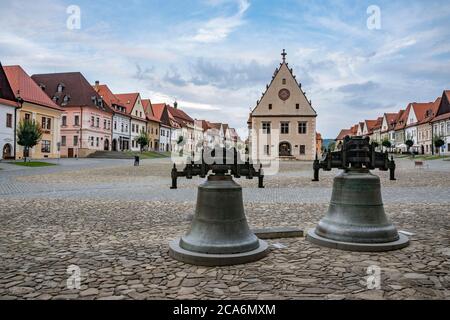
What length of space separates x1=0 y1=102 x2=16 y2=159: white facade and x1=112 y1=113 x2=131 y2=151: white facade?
22419 mm

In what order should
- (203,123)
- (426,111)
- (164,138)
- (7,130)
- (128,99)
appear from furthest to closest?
1. (203,123)
2. (164,138)
3. (426,111)
4. (128,99)
5. (7,130)

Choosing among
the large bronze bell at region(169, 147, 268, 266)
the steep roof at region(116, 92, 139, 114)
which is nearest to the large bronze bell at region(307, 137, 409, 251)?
the large bronze bell at region(169, 147, 268, 266)

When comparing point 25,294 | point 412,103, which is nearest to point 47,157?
point 25,294

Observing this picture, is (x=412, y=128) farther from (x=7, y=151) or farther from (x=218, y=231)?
(x=218, y=231)

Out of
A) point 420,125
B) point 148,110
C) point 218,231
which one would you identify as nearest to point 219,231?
point 218,231

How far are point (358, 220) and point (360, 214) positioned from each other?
0.10 metres

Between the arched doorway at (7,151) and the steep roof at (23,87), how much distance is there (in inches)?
219

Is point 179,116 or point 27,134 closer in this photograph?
point 27,134

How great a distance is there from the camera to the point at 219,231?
4918 mm

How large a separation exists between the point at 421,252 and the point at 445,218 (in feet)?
11.3

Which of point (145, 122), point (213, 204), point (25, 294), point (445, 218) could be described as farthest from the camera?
point (145, 122)

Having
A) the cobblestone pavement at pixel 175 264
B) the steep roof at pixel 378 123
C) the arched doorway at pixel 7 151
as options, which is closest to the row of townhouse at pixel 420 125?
the steep roof at pixel 378 123
